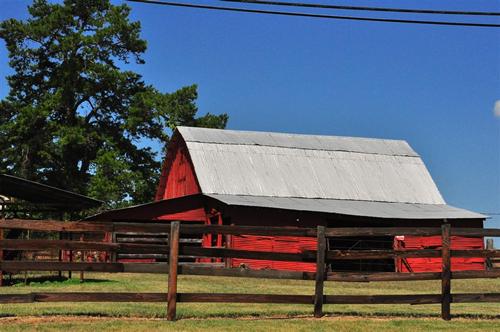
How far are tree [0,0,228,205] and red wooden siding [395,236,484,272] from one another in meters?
22.2

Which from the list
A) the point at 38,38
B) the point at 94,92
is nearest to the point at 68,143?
the point at 94,92

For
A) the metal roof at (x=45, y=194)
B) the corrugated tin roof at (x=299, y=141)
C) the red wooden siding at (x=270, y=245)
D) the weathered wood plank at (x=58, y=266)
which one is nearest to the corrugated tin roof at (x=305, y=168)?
the corrugated tin roof at (x=299, y=141)

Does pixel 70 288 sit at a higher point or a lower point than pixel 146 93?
lower

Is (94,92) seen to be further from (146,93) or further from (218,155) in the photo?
(218,155)

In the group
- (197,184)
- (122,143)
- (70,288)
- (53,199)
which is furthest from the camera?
(122,143)

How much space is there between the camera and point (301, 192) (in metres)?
37.1

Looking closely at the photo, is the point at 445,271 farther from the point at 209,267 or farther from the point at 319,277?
the point at 209,267

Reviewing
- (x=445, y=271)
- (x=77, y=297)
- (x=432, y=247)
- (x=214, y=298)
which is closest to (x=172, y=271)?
(x=214, y=298)

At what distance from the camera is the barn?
32.6 metres

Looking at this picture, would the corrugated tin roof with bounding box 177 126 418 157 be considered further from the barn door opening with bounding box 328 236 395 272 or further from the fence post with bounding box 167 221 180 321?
the fence post with bounding box 167 221 180 321

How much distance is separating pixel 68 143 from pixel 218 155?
15487 mm

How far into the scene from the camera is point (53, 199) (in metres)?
24.8

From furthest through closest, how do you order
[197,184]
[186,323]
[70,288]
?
[197,184], [70,288], [186,323]

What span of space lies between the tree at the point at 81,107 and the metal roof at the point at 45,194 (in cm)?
2344
